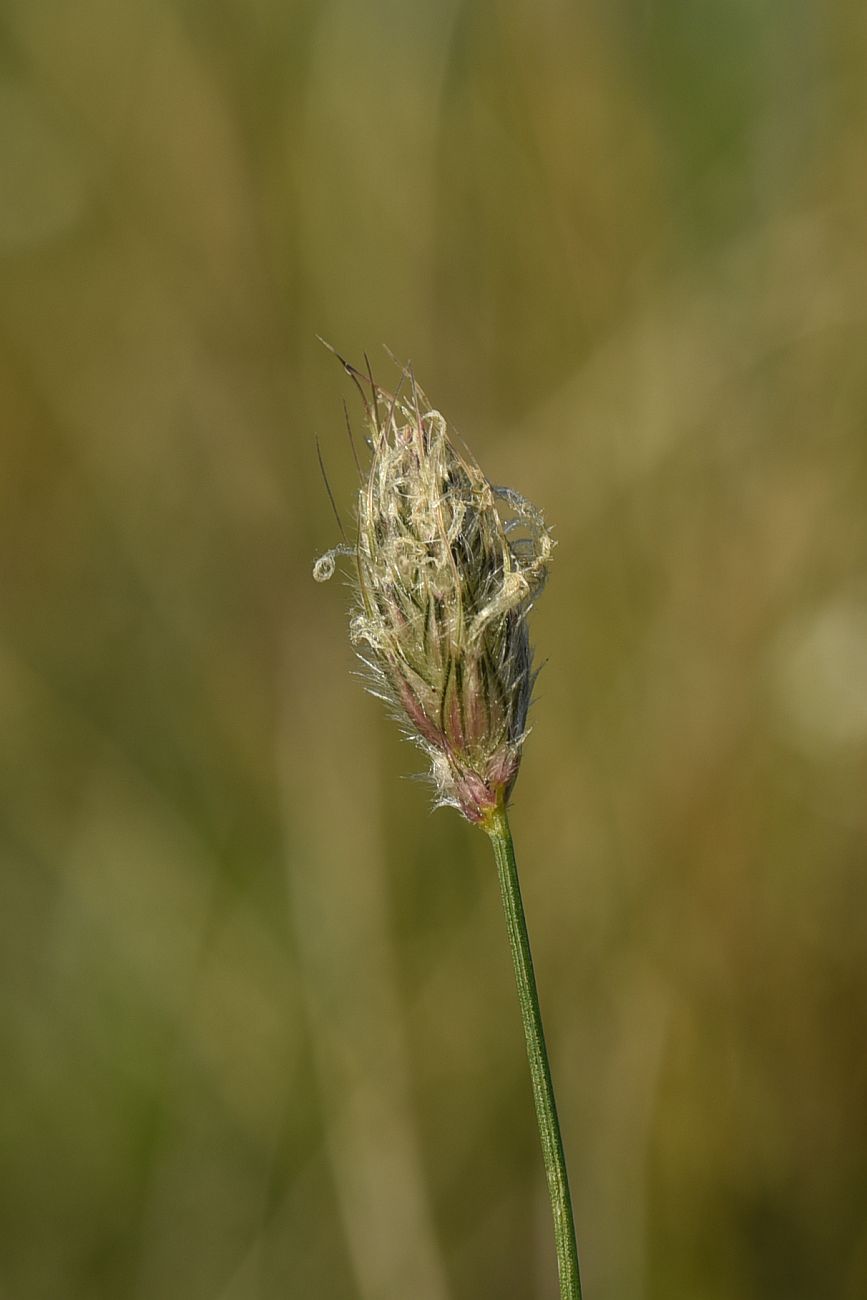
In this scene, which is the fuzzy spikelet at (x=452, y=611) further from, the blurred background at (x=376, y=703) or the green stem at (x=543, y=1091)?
the blurred background at (x=376, y=703)

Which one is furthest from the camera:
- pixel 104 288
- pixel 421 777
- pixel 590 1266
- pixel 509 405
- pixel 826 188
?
pixel 104 288

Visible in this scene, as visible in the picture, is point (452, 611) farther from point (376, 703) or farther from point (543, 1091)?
point (376, 703)

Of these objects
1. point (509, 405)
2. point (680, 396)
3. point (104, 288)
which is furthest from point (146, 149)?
point (680, 396)

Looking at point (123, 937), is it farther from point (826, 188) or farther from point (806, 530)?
point (826, 188)

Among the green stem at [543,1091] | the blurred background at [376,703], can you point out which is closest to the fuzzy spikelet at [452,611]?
the green stem at [543,1091]

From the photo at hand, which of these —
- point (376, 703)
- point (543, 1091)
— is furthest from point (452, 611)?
point (376, 703)

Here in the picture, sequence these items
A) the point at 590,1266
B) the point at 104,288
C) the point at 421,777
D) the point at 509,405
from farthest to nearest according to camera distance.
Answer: the point at 104,288
the point at 509,405
the point at 590,1266
the point at 421,777

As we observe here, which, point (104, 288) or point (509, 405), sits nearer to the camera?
point (509, 405)

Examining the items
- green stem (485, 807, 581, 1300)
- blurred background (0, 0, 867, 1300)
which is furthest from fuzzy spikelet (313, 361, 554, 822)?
blurred background (0, 0, 867, 1300)
